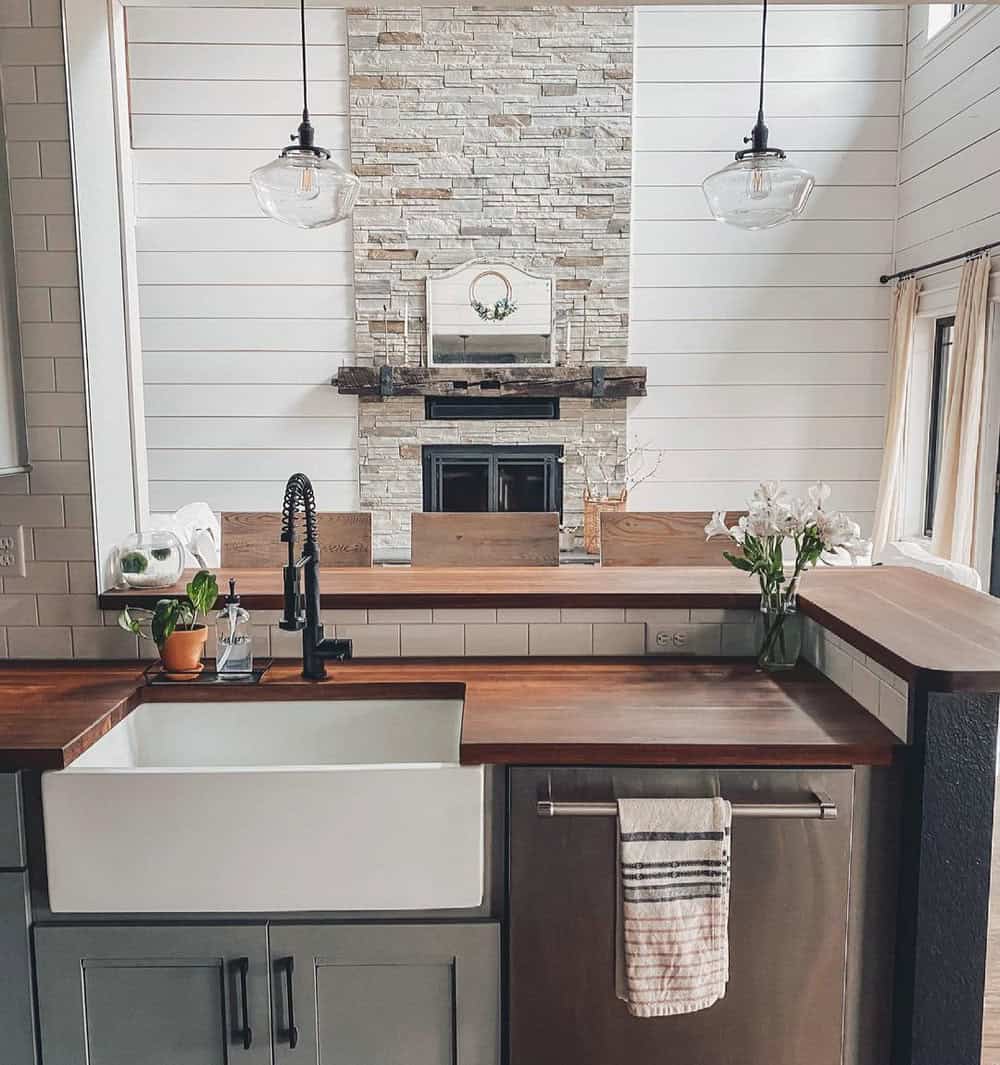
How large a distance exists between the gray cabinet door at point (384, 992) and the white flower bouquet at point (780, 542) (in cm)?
83

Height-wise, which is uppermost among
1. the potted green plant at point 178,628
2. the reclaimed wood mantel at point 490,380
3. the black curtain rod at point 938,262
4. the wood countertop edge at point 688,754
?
the black curtain rod at point 938,262

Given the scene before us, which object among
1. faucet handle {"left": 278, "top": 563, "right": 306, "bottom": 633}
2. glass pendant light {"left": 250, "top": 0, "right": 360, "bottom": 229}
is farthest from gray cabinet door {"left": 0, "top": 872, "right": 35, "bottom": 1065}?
glass pendant light {"left": 250, "top": 0, "right": 360, "bottom": 229}

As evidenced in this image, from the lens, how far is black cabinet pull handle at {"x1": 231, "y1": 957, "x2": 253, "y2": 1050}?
141cm

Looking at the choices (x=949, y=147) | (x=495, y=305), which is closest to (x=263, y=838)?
(x=495, y=305)

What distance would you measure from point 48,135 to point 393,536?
4.41m

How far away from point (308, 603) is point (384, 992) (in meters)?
0.73

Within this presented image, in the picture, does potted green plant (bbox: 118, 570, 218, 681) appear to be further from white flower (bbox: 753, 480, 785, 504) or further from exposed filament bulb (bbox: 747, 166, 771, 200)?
exposed filament bulb (bbox: 747, 166, 771, 200)

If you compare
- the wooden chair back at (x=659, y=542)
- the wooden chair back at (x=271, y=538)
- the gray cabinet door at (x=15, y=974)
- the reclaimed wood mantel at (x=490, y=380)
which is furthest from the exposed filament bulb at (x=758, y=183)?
the reclaimed wood mantel at (x=490, y=380)

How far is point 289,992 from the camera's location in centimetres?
→ 142

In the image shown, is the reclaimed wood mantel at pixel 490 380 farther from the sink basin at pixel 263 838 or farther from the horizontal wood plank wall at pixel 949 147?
the sink basin at pixel 263 838

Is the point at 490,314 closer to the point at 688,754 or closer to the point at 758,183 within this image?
the point at 758,183

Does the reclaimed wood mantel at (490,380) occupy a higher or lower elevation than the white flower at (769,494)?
higher

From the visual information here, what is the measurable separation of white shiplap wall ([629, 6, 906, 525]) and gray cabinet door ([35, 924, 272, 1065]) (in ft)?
16.6

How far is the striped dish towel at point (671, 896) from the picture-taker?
4.49ft
